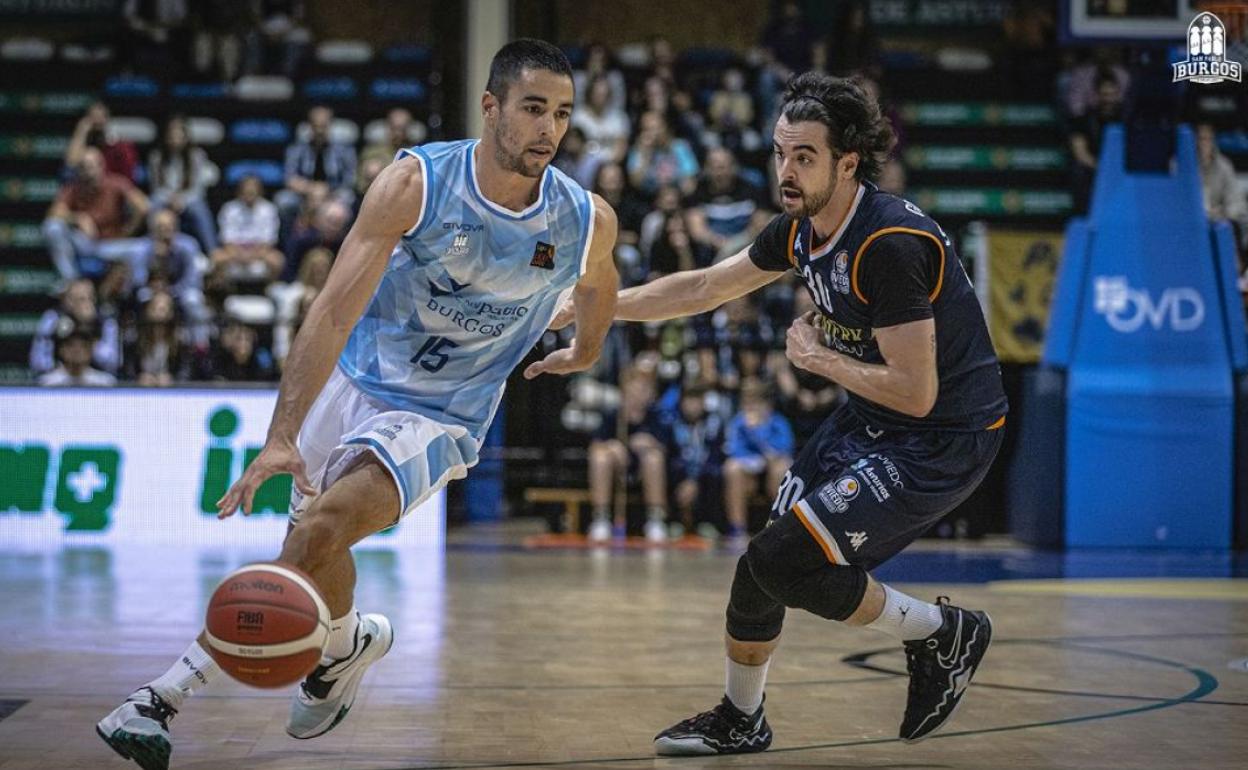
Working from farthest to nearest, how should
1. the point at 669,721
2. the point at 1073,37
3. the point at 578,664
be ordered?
the point at 1073,37, the point at 578,664, the point at 669,721

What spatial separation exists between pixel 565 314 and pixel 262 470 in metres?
1.60

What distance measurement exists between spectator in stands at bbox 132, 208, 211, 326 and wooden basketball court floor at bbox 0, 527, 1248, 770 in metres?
4.15

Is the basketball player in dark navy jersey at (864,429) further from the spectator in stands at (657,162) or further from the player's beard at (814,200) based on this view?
the spectator in stands at (657,162)

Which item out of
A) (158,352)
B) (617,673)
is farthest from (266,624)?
(158,352)

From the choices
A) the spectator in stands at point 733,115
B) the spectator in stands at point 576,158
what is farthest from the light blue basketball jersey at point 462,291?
the spectator in stands at point 733,115

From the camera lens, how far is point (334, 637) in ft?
16.4

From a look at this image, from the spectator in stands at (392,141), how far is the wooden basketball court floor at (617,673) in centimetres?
598

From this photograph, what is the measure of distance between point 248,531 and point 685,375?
3708mm

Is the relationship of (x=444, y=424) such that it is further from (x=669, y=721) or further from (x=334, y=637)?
(x=669, y=721)

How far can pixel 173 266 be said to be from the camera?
14805 mm

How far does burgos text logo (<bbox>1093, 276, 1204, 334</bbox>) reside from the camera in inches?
486

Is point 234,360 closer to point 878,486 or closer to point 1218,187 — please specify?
point 1218,187

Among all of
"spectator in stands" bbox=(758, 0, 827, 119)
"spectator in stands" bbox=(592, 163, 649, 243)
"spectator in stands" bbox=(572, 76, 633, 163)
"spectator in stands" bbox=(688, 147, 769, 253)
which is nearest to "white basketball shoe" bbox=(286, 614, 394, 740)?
"spectator in stands" bbox=(592, 163, 649, 243)

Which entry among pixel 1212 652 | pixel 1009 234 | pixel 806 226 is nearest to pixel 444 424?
pixel 806 226
